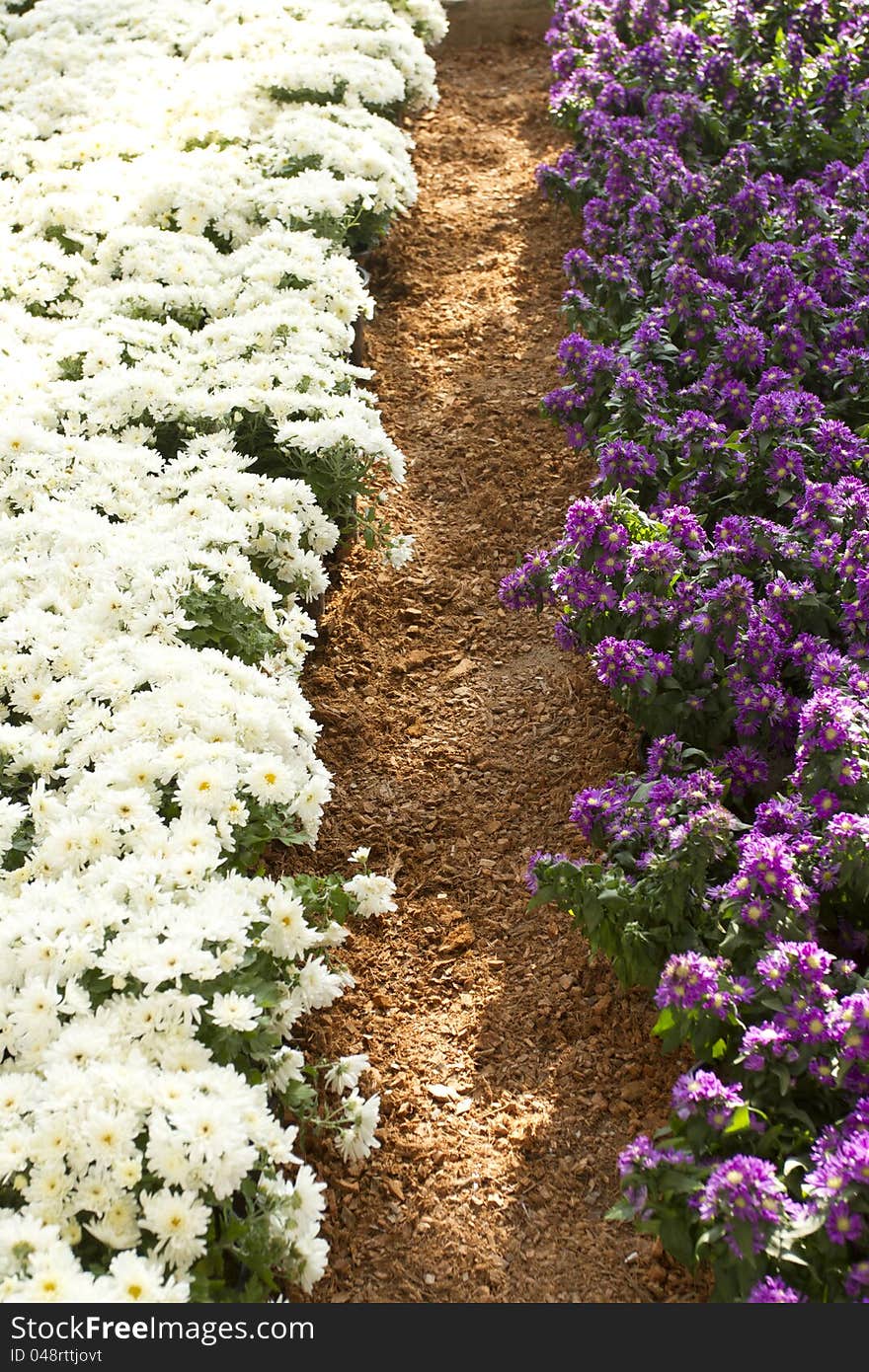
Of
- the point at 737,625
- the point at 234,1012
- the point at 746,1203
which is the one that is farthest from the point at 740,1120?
the point at 737,625

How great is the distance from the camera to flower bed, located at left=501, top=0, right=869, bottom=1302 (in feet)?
7.66

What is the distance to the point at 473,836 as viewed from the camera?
372cm

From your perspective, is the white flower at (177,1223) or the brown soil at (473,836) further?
the brown soil at (473,836)

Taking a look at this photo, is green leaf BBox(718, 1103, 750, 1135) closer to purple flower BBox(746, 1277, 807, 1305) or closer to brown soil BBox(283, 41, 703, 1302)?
purple flower BBox(746, 1277, 807, 1305)

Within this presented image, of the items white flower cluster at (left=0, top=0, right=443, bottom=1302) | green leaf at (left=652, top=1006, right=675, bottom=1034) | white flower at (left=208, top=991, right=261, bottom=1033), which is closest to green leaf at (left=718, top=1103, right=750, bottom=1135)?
green leaf at (left=652, top=1006, right=675, bottom=1034)

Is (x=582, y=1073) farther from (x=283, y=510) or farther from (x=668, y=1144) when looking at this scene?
(x=283, y=510)

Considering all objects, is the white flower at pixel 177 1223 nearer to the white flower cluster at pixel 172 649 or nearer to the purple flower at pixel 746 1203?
the white flower cluster at pixel 172 649

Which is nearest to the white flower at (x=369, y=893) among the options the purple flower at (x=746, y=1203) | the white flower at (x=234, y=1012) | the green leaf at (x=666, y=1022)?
the white flower at (x=234, y=1012)

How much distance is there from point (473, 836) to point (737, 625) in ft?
3.53

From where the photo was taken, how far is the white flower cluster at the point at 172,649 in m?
2.18

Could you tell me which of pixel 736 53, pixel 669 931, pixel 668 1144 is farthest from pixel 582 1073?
pixel 736 53

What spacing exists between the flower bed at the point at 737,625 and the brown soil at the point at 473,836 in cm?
35

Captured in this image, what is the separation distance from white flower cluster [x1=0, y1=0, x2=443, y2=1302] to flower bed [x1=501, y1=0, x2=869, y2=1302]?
2.21 ft

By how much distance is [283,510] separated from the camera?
360cm
